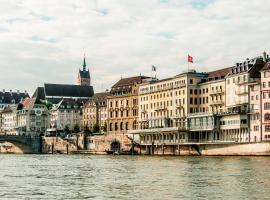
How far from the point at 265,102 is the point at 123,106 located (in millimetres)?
65429

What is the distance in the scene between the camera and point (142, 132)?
485 feet

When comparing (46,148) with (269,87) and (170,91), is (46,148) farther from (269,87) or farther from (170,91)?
(269,87)

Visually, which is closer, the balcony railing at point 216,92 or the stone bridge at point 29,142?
the balcony railing at point 216,92

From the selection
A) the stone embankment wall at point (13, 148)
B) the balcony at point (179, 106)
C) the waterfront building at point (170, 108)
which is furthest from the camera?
the stone embankment wall at point (13, 148)

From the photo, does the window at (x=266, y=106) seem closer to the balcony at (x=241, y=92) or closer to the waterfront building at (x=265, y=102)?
the waterfront building at (x=265, y=102)

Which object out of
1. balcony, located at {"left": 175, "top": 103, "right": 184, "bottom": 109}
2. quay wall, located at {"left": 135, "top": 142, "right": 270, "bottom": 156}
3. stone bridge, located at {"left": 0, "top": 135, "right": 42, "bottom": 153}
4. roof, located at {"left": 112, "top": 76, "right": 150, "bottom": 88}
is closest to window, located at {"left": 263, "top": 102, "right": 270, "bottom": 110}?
quay wall, located at {"left": 135, "top": 142, "right": 270, "bottom": 156}

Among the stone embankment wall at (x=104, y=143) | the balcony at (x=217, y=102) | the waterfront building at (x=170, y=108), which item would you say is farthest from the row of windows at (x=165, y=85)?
the stone embankment wall at (x=104, y=143)

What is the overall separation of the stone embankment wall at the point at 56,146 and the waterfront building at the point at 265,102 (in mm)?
68269

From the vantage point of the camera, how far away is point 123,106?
17388cm

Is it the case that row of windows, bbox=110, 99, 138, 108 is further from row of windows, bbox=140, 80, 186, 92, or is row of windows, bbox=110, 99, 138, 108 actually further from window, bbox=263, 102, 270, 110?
window, bbox=263, 102, 270, 110

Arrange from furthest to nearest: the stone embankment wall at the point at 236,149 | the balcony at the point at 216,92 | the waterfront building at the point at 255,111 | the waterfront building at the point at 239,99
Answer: the balcony at the point at 216,92
the waterfront building at the point at 239,99
the waterfront building at the point at 255,111
the stone embankment wall at the point at 236,149

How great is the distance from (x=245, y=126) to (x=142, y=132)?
35.6 m

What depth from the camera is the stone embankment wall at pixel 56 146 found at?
566 ft

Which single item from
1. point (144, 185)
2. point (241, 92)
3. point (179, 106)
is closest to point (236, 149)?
point (241, 92)
